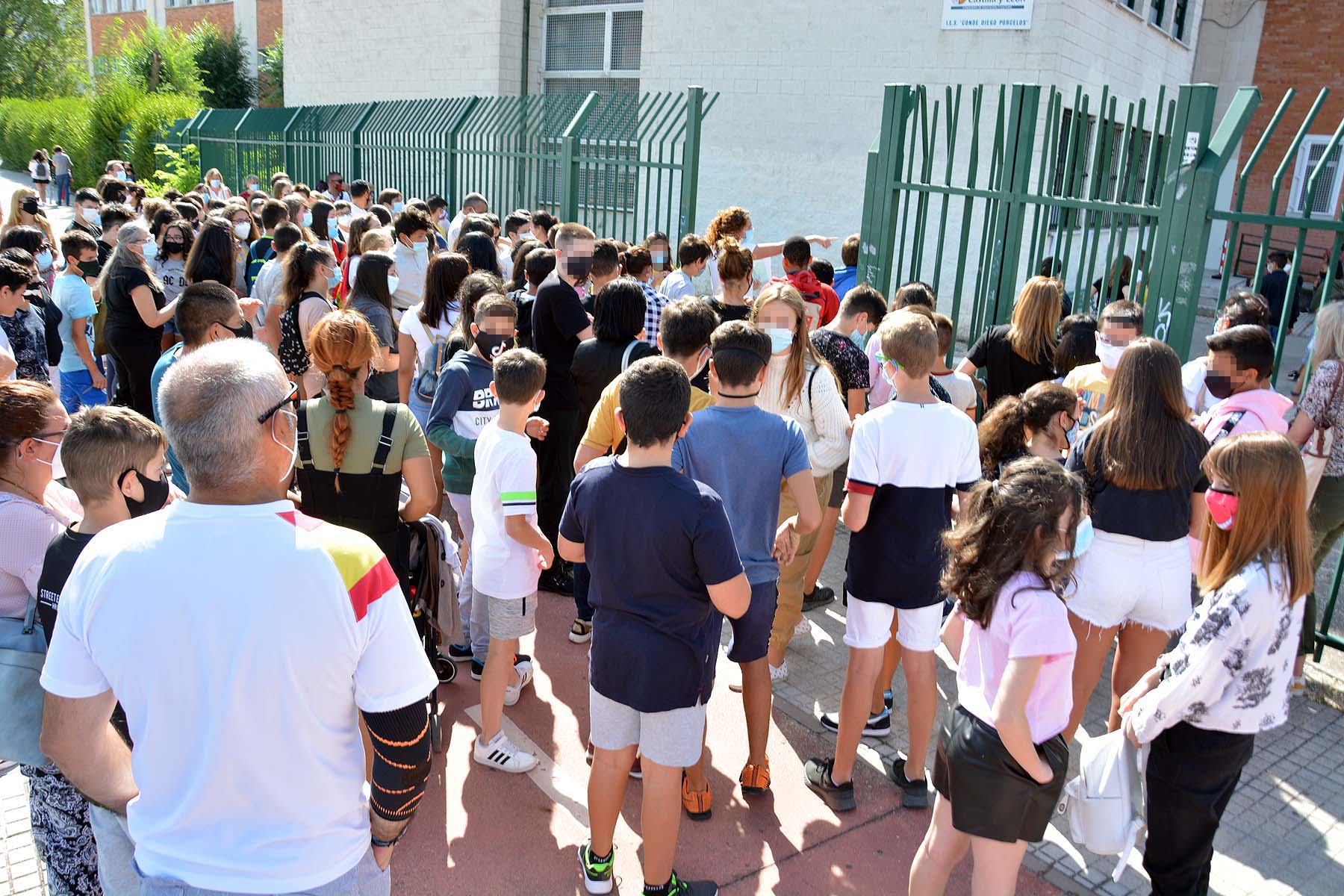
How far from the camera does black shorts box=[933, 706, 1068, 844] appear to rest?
2557 mm

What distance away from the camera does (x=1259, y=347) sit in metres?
4.14

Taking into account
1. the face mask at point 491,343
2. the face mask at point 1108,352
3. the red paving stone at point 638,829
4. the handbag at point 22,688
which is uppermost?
the face mask at point 1108,352

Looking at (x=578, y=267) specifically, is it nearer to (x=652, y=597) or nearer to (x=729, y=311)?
(x=729, y=311)

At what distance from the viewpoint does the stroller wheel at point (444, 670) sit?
4458mm

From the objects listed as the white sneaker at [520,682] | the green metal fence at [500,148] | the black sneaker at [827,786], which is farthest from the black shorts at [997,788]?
the green metal fence at [500,148]

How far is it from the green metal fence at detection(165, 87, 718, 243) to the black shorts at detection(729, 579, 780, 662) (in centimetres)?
620

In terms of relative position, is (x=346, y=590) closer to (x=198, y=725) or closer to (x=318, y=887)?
(x=198, y=725)

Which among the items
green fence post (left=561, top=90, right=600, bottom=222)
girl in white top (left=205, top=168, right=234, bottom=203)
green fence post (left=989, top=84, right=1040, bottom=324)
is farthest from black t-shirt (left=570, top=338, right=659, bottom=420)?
girl in white top (left=205, top=168, right=234, bottom=203)

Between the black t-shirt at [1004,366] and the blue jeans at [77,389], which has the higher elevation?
the black t-shirt at [1004,366]

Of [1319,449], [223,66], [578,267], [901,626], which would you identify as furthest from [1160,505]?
[223,66]

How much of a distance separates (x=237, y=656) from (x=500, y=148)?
450 inches

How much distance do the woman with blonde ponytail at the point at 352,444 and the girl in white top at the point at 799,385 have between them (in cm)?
172

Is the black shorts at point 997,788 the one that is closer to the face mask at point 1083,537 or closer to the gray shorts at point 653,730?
the face mask at point 1083,537

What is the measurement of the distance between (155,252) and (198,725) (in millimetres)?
7286
